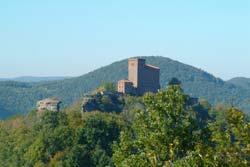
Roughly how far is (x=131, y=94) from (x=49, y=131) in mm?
30180

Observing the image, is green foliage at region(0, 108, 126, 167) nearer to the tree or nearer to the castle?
the castle

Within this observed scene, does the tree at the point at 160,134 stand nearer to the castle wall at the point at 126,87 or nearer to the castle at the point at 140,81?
the castle wall at the point at 126,87

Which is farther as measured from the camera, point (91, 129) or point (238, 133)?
point (91, 129)

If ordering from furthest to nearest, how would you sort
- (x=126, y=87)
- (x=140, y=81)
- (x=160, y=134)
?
(x=140, y=81), (x=126, y=87), (x=160, y=134)

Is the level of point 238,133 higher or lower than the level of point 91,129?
higher

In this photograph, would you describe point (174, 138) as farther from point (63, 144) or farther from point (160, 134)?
point (63, 144)

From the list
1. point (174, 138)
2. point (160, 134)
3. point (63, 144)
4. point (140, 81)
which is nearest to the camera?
point (160, 134)

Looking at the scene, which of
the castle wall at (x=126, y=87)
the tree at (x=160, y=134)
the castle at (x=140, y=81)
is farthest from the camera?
the castle at (x=140, y=81)

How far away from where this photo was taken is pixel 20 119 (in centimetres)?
8856

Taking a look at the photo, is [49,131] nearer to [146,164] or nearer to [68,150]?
[68,150]

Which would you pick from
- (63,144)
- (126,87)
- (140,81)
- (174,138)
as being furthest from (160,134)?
(140,81)

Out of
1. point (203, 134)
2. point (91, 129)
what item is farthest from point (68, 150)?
point (203, 134)

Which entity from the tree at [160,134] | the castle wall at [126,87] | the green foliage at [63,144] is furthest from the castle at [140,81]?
the tree at [160,134]

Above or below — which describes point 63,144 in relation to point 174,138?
below
